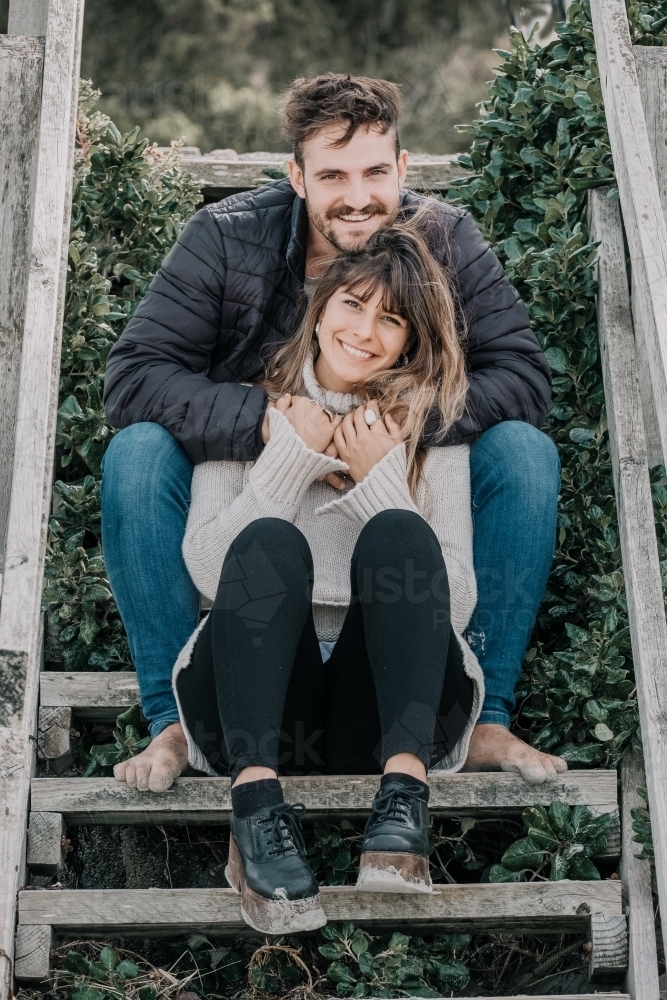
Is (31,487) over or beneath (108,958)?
over

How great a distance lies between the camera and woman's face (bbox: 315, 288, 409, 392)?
2391 mm

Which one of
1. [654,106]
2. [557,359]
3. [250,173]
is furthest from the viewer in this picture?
[250,173]

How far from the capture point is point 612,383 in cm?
266

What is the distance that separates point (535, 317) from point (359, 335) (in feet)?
2.30

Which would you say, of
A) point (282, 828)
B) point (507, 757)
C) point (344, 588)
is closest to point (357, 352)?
point (344, 588)

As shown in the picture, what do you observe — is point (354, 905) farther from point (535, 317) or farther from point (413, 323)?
point (535, 317)

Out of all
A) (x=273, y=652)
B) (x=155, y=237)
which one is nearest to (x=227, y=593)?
(x=273, y=652)

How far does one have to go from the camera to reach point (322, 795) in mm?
2232

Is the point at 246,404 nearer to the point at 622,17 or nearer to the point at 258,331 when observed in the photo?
the point at 258,331

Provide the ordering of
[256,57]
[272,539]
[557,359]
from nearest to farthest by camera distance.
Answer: [272,539]
[557,359]
[256,57]

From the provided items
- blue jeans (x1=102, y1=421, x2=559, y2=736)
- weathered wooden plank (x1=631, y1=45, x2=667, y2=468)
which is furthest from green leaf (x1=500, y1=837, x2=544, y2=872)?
weathered wooden plank (x1=631, y1=45, x2=667, y2=468)

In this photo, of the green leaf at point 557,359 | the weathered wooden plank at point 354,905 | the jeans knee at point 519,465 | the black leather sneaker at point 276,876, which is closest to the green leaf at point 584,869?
the weathered wooden plank at point 354,905

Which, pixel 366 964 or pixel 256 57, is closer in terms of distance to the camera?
pixel 366 964

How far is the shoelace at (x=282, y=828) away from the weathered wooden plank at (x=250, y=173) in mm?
2172
